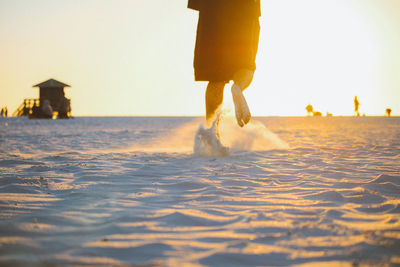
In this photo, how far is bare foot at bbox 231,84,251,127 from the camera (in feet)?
11.9

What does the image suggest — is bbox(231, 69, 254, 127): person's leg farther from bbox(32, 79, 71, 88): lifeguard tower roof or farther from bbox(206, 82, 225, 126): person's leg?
bbox(32, 79, 71, 88): lifeguard tower roof

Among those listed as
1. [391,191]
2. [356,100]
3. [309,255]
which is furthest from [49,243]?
[356,100]

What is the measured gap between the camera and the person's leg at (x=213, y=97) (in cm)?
402

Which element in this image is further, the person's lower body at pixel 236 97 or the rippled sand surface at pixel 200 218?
the person's lower body at pixel 236 97

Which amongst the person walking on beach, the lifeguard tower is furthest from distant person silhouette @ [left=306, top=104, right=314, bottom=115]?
the person walking on beach

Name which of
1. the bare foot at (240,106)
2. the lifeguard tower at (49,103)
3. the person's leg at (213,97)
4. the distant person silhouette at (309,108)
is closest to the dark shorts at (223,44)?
the person's leg at (213,97)

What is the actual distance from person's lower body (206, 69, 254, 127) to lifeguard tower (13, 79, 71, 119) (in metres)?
36.3

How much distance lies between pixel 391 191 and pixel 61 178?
2.40 m

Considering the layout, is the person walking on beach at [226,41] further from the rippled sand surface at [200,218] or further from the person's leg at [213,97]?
the rippled sand surface at [200,218]

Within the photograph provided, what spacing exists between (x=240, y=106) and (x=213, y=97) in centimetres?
50

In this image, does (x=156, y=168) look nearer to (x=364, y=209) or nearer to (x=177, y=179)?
(x=177, y=179)

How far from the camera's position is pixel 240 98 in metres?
3.66

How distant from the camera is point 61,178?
8.14 ft

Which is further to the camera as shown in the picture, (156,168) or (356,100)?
(356,100)
